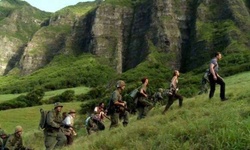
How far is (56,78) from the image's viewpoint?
14912 cm

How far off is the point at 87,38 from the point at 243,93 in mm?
166010

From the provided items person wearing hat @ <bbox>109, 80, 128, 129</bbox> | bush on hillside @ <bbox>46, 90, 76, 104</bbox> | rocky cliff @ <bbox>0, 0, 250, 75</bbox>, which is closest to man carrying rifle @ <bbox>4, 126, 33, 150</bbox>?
person wearing hat @ <bbox>109, 80, 128, 129</bbox>

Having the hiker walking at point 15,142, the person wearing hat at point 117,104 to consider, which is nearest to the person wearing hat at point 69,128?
the person wearing hat at point 117,104

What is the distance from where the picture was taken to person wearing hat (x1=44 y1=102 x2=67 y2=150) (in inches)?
706

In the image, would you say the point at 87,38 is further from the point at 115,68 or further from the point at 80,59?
the point at 115,68

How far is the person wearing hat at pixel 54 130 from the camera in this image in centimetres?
1794

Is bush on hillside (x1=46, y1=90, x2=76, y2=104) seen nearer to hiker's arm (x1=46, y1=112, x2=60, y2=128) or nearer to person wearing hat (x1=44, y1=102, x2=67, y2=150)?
person wearing hat (x1=44, y1=102, x2=67, y2=150)

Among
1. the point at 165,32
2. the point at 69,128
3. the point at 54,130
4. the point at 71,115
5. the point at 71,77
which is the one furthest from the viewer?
the point at 165,32

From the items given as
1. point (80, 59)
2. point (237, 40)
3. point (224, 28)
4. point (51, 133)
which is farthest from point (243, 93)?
point (80, 59)

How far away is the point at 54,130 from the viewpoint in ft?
60.1

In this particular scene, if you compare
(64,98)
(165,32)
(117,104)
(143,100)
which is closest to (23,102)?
(64,98)

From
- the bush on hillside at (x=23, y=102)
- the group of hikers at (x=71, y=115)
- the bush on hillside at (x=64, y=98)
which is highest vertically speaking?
the group of hikers at (x=71, y=115)

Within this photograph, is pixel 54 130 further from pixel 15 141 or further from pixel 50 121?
pixel 15 141

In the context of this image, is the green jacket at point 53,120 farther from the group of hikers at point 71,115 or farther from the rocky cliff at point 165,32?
the rocky cliff at point 165,32
